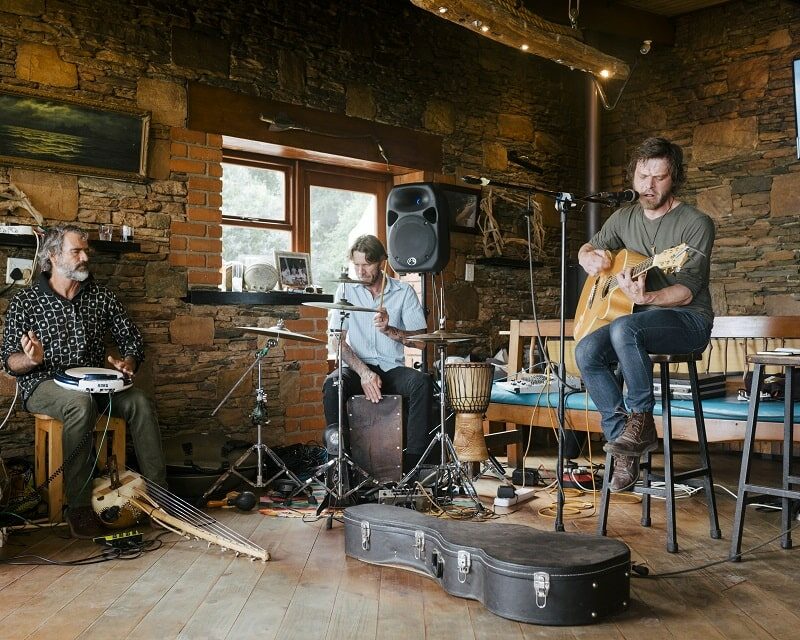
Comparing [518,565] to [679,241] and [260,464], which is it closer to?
[679,241]

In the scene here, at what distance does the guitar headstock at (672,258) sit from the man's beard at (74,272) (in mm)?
2687

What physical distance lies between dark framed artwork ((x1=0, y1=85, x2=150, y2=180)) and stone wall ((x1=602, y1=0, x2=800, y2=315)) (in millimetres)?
4446

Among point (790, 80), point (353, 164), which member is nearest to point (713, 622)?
point (353, 164)

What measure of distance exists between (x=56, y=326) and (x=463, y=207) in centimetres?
346

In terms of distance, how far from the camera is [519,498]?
13.1ft

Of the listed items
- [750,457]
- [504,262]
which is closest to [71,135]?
[504,262]

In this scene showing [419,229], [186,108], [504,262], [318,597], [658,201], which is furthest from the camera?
[504,262]

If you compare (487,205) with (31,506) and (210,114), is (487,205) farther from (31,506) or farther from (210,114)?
(31,506)

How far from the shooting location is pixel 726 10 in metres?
6.62

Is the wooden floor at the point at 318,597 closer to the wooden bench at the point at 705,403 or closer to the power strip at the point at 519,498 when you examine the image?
the wooden bench at the point at 705,403

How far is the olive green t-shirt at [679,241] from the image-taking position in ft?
10.5

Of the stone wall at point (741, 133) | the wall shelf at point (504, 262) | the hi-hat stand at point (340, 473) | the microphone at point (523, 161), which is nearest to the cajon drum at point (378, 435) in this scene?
the hi-hat stand at point (340, 473)

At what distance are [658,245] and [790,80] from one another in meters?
3.87

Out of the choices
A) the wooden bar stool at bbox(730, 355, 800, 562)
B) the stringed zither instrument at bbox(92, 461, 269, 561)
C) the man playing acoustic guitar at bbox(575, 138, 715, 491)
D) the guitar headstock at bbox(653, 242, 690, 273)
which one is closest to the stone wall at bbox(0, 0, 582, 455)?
the stringed zither instrument at bbox(92, 461, 269, 561)
